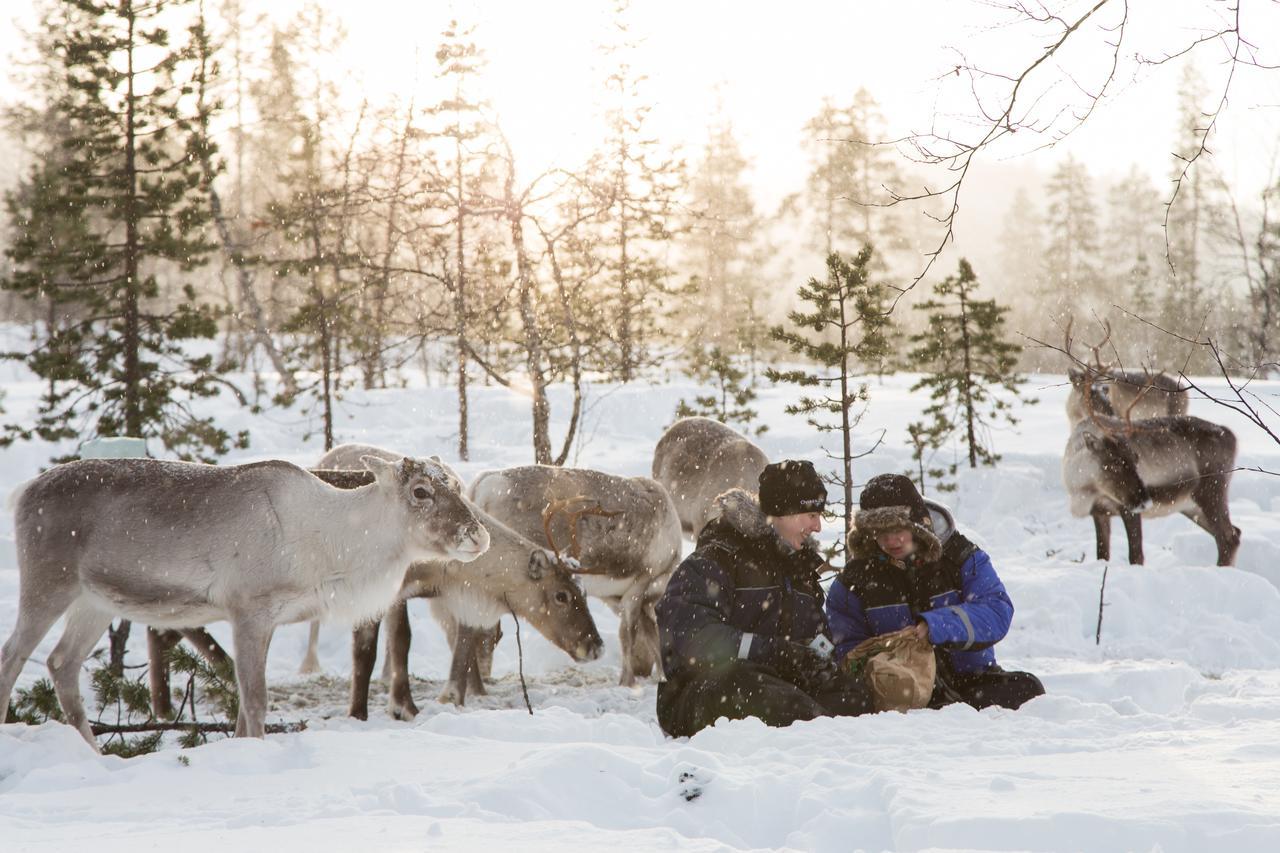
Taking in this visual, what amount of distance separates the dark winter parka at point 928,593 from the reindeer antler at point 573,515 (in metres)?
2.49

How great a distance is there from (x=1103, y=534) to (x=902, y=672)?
7611mm

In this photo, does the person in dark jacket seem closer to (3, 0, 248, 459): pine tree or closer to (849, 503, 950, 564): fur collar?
(849, 503, 950, 564): fur collar

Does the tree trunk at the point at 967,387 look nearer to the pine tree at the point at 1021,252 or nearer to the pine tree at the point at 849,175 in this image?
the pine tree at the point at 849,175

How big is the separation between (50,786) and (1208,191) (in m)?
58.7

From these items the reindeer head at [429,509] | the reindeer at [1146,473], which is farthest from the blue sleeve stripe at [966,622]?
the reindeer at [1146,473]

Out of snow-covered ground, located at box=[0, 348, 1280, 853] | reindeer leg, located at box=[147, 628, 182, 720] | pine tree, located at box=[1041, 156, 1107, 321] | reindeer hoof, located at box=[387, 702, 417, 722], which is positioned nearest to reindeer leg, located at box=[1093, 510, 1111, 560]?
snow-covered ground, located at box=[0, 348, 1280, 853]

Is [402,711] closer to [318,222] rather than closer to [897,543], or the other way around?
[897,543]

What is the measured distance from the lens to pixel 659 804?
396 cm

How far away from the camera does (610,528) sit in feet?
29.2

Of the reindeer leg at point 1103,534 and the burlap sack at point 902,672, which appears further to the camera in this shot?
the reindeer leg at point 1103,534

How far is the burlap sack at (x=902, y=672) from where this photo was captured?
572 cm

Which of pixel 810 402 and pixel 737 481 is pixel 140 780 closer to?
pixel 737 481

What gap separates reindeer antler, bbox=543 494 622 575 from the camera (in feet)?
27.2

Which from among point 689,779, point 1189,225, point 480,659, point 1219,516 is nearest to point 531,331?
point 480,659
